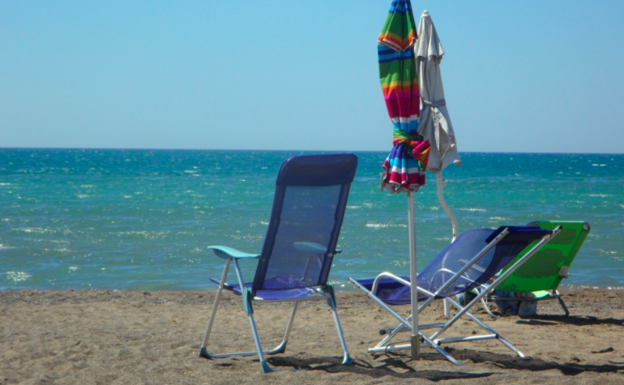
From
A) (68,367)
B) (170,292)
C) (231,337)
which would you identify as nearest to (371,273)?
(170,292)

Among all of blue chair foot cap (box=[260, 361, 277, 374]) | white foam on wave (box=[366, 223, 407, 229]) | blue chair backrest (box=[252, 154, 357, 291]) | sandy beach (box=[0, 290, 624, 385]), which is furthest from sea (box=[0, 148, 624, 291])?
blue chair foot cap (box=[260, 361, 277, 374])

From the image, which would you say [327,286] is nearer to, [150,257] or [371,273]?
[371,273]

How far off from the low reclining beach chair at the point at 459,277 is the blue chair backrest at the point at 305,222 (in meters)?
0.49

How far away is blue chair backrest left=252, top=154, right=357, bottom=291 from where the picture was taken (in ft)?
12.9

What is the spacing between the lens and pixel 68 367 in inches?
159

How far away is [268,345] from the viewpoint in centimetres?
480

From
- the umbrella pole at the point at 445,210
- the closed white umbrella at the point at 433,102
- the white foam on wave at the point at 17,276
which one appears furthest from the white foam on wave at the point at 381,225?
the closed white umbrella at the point at 433,102

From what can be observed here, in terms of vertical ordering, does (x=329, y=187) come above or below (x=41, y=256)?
above

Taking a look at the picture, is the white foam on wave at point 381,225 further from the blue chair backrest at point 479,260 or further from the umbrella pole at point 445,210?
the blue chair backrest at point 479,260

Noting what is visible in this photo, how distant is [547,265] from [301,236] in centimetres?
272

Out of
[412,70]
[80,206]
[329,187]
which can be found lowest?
[80,206]

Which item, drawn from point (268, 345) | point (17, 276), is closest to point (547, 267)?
point (268, 345)

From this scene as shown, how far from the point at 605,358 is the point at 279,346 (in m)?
2.11

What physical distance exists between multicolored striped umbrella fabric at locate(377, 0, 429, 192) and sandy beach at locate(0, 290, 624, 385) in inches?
45.0
